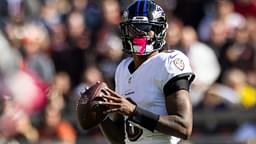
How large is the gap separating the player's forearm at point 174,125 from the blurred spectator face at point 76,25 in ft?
21.7

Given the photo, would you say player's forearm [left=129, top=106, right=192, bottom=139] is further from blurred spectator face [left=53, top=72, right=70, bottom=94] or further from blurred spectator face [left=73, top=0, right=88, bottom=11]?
blurred spectator face [left=73, top=0, right=88, bottom=11]

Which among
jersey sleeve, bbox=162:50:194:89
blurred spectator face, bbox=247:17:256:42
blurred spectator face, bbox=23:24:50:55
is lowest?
blurred spectator face, bbox=23:24:50:55

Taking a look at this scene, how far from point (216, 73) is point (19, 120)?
2.40 meters

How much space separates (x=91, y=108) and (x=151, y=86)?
39 cm

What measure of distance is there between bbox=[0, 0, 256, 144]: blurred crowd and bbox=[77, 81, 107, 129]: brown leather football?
13.1ft

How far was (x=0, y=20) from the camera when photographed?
458 inches

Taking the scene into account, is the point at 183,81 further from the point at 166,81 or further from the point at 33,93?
the point at 33,93

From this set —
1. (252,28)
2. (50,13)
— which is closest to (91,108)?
(252,28)

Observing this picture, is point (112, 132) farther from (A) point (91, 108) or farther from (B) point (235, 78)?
(B) point (235, 78)

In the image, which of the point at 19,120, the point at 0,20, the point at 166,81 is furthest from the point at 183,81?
the point at 0,20

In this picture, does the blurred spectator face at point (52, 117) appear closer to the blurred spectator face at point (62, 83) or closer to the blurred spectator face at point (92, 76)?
the blurred spectator face at point (62, 83)

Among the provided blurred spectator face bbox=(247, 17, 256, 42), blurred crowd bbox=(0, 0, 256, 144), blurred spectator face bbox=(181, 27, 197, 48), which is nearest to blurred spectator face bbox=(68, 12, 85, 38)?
blurred crowd bbox=(0, 0, 256, 144)

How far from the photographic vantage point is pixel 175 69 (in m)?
4.77

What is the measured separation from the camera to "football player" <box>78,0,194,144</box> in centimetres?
465
